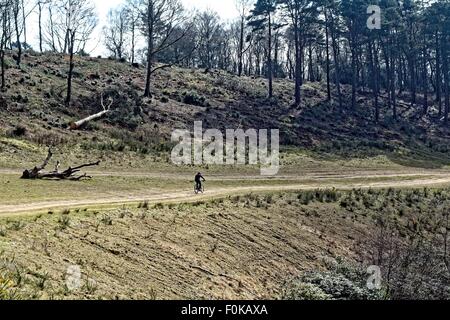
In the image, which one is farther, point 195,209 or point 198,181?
point 198,181

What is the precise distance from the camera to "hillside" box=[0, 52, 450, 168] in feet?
115

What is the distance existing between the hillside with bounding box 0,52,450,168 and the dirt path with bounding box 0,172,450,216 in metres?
5.83

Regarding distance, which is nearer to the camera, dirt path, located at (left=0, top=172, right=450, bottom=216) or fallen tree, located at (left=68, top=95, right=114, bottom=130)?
dirt path, located at (left=0, top=172, right=450, bottom=216)

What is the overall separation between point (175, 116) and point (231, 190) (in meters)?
20.9

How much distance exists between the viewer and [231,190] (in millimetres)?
26078

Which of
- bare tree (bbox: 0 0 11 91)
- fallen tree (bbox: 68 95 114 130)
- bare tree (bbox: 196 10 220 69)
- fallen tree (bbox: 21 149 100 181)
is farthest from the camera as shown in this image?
bare tree (bbox: 196 10 220 69)

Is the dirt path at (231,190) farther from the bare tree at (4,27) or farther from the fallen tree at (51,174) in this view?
the bare tree at (4,27)

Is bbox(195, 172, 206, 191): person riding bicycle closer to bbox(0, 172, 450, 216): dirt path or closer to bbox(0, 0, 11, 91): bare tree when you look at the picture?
bbox(0, 172, 450, 216): dirt path

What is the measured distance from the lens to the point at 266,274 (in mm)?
16656

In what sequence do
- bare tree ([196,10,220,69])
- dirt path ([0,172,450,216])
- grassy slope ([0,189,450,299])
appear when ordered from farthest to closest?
1. bare tree ([196,10,220,69])
2. dirt path ([0,172,450,216])
3. grassy slope ([0,189,450,299])

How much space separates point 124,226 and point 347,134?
129ft

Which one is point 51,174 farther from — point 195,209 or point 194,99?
Result: point 194,99

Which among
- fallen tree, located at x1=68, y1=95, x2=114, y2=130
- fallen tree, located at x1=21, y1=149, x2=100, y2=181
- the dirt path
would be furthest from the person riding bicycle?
fallen tree, located at x1=68, y1=95, x2=114, y2=130

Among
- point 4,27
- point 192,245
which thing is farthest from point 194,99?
point 192,245
